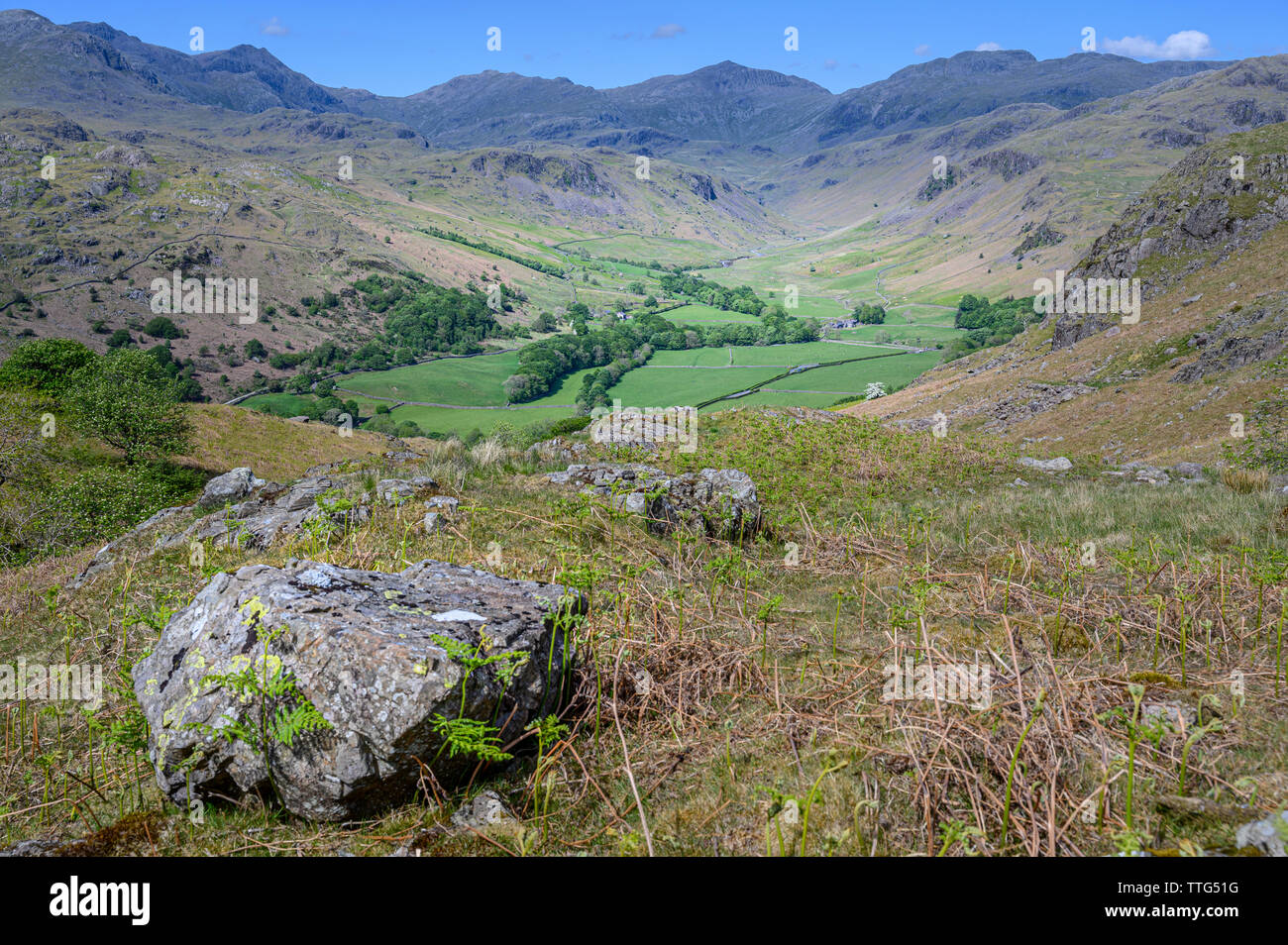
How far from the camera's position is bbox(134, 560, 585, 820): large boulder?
446cm

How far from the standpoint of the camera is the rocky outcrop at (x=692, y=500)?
11.7m

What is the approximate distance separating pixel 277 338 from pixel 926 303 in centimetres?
18170

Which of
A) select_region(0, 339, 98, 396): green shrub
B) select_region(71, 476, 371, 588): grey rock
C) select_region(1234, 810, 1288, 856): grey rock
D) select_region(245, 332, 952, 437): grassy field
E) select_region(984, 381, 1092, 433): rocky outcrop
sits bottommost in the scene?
select_region(1234, 810, 1288, 856): grey rock

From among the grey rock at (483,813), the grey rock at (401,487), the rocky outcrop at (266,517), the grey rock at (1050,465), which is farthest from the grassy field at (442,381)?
the grey rock at (483,813)

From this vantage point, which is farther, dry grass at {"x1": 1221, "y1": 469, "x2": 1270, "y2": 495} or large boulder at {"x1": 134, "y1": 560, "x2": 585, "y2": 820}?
dry grass at {"x1": 1221, "y1": 469, "x2": 1270, "y2": 495}

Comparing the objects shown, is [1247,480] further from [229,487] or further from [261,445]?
[261,445]

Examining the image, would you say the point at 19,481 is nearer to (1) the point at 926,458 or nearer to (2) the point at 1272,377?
(1) the point at 926,458

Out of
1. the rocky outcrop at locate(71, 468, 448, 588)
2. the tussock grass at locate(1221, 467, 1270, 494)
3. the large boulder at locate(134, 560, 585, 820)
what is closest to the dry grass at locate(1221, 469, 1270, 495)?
the tussock grass at locate(1221, 467, 1270, 494)

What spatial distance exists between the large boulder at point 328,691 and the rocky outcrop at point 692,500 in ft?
19.3

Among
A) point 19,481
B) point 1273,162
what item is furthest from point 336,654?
point 1273,162

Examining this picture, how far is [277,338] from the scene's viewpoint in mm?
170875

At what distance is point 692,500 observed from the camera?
42.5 feet

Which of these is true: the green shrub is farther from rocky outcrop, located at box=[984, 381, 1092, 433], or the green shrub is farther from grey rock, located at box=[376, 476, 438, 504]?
rocky outcrop, located at box=[984, 381, 1092, 433]

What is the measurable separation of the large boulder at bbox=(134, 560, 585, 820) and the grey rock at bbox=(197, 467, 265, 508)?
1341cm
